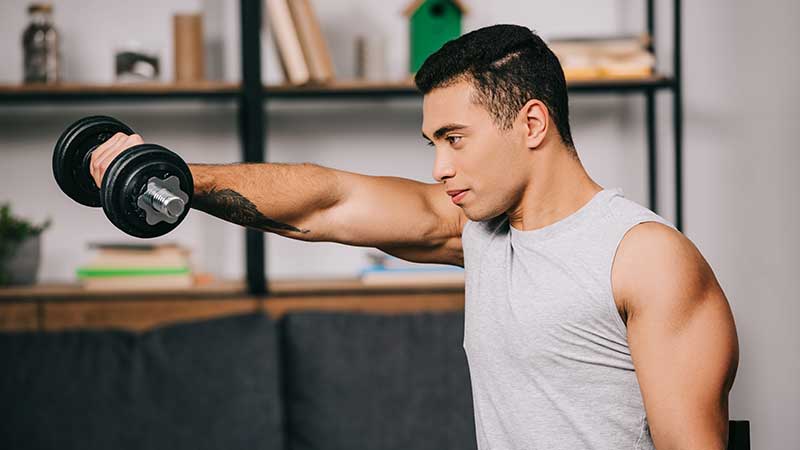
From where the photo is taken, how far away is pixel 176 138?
2879 millimetres

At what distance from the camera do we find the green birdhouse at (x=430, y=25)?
8.82ft

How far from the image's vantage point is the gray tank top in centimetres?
135

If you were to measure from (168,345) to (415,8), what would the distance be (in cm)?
113

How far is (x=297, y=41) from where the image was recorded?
2.57 m

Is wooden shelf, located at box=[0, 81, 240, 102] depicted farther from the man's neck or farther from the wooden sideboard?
the man's neck

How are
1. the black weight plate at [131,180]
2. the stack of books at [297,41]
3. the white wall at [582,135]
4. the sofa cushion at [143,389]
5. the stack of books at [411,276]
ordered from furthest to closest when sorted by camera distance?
1. the white wall at [582,135]
2. the stack of books at [411,276]
3. the stack of books at [297,41]
4. the sofa cushion at [143,389]
5. the black weight plate at [131,180]

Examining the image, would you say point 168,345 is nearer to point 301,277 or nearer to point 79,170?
point 301,277

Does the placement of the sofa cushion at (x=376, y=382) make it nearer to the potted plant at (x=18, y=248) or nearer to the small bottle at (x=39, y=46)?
the potted plant at (x=18, y=248)

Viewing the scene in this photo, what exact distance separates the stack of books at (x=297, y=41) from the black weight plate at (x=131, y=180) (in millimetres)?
1436

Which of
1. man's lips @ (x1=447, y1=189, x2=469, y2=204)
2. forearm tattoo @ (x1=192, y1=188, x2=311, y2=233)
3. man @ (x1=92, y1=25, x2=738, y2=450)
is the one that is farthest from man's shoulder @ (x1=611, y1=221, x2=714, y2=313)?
forearm tattoo @ (x1=192, y1=188, x2=311, y2=233)

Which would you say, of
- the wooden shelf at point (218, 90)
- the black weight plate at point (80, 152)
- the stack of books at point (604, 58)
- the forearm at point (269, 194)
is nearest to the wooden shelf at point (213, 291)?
the wooden shelf at point (218, 90)

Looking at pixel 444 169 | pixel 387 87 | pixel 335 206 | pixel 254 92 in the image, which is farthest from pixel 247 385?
pixel 444 169

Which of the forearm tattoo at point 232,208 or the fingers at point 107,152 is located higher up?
the fingers at point 107,152

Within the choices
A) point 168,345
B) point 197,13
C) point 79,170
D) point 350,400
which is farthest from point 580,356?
point 197,13
